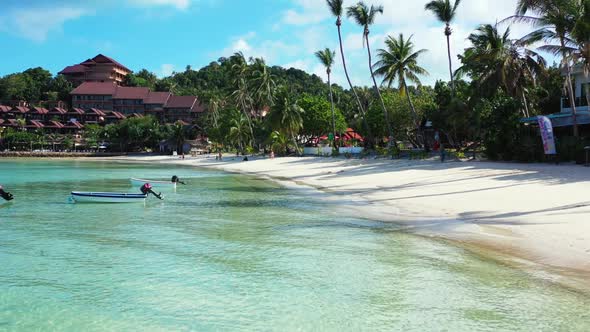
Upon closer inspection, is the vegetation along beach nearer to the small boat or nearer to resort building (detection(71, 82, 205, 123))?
the small boat

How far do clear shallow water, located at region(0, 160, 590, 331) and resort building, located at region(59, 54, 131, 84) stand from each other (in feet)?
409

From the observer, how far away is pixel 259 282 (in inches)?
373

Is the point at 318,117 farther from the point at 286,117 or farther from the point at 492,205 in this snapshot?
the point at 492,205

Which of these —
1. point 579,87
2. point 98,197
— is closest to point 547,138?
point 579,87

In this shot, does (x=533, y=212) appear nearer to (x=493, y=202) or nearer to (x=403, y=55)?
(x=493, y=202)

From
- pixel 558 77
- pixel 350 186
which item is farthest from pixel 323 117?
pixel 350 186

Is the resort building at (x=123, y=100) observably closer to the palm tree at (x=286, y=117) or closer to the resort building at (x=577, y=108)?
the palm tree at (x=286, y=117)

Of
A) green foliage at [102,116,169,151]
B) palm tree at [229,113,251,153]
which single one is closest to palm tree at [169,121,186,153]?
green foliage at [102,116,169,151]

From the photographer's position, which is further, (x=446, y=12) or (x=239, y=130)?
(x=239, y=130)

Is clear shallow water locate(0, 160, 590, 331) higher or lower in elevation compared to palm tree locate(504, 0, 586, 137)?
lower

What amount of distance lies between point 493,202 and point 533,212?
95.1 inches

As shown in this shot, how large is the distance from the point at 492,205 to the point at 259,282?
995 centimetres

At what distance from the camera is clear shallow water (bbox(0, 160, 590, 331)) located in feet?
24.5

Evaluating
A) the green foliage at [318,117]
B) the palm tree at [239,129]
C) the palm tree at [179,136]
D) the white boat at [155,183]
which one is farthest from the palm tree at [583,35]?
the palm tree at [179,136]
